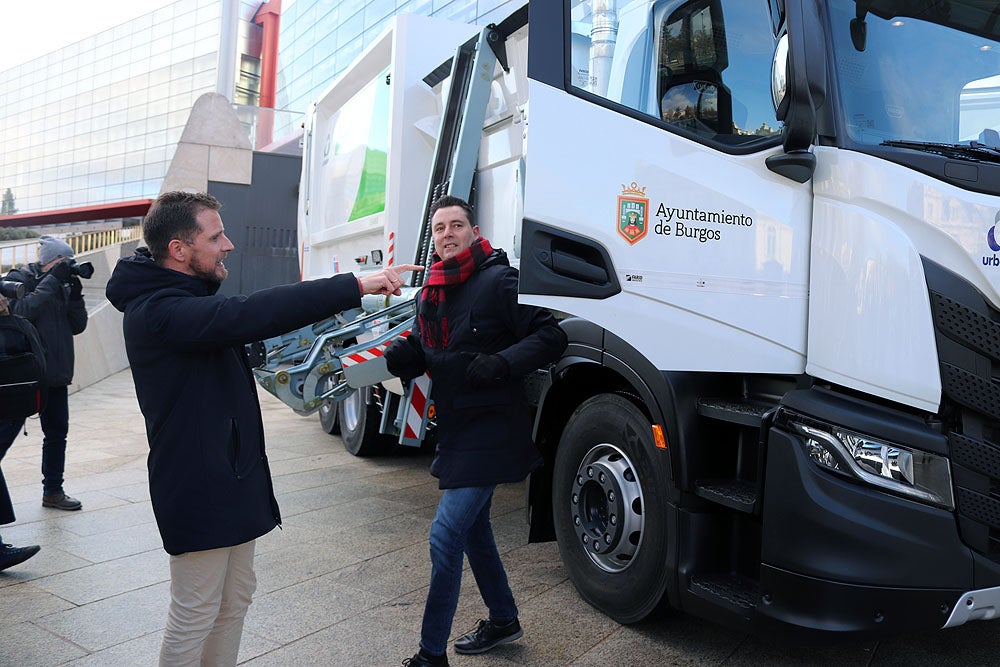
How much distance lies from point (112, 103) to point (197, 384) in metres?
67.5

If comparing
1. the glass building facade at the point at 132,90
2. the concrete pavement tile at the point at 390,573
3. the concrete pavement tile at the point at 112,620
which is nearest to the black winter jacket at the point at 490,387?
the concrete pavement tile at the point at 390,573

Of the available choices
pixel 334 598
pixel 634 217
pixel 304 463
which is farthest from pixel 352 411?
pixel 634 217

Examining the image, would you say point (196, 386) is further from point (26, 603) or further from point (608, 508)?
point (26, 603)

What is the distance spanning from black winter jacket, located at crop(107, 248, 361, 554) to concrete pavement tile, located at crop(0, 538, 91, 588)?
2.54 metres

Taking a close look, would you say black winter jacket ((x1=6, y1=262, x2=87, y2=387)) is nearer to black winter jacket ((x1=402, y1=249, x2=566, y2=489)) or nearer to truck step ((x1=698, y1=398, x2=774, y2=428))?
black winter jacket ((x1=402, y1=249, x2=566, y2=489))

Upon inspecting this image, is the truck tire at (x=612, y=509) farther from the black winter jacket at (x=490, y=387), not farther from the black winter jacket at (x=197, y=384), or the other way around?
the black winter jacket at (x=197, y=384)

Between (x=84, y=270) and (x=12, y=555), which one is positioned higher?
(x=84, y=270)

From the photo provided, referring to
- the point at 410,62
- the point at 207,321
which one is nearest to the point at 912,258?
the point at 207,321

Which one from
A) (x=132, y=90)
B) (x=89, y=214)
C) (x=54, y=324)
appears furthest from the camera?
(x=132, y=90)

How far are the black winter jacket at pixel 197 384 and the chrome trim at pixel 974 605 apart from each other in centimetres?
208

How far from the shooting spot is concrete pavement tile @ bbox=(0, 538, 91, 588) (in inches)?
172

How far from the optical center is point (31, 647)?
350cm

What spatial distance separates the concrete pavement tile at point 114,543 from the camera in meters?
4.74

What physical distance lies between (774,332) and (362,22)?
31.3 metres
